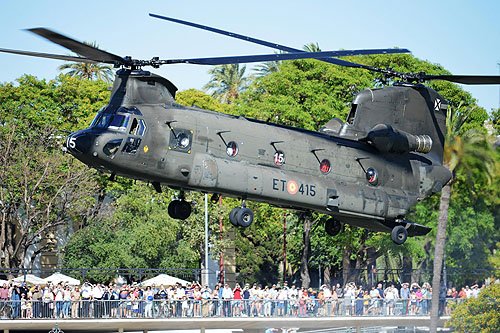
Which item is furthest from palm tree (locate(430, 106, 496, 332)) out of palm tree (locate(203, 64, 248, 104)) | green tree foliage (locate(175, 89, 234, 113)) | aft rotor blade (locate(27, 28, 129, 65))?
palm tree (locate(203, 64, 248, 104))

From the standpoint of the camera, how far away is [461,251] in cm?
3384

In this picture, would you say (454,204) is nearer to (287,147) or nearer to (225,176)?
(287,147)

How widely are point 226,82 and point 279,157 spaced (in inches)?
2659

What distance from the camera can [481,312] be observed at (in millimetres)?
32719

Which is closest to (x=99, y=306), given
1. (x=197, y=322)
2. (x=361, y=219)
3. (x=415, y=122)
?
(x=197, y=322)

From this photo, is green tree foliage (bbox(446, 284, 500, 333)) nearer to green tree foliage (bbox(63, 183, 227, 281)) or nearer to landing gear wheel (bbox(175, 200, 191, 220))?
landing gear wheel (bbox(175, 200, 191, 220))

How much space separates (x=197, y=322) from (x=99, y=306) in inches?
183

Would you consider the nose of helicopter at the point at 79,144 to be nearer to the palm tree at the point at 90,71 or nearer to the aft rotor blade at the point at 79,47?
the aft rotor blade at the point at 79,47

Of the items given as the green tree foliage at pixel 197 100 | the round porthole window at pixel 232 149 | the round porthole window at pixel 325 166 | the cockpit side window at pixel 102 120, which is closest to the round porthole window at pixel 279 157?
the round porthole window at pixel 232 149

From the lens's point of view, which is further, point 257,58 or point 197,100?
point 197,100

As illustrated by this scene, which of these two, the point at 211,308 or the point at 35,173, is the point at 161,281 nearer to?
the point at 211,308

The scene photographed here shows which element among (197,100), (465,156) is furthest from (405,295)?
(197,100)

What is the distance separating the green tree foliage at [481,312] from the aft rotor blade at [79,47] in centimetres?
1707

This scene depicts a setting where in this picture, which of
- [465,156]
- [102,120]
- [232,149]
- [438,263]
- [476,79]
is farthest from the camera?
[438,263]
